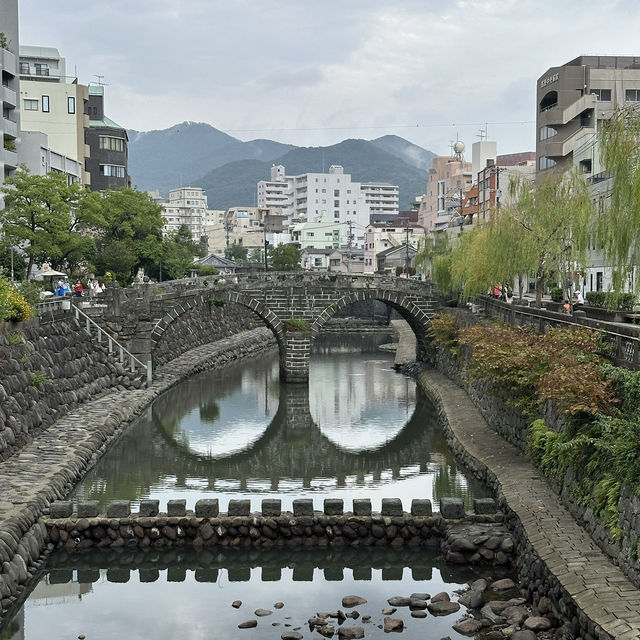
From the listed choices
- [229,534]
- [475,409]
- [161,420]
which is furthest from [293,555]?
[161,420]

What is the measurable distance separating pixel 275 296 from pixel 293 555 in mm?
23984

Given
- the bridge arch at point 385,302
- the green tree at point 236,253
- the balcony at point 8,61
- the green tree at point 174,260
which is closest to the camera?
the bridge arch at point 385,302

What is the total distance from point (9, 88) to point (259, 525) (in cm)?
3698

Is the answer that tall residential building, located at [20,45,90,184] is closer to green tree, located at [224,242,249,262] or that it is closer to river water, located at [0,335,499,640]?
river water, located at [0,335,499,640]

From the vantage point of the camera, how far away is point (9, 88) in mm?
46000

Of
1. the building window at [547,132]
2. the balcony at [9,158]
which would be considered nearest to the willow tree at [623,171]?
the balcony at [9,158]

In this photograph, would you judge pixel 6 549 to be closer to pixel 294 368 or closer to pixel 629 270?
pixel 629 270

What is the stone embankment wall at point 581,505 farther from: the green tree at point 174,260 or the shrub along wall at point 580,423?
the green tree at point 174,260

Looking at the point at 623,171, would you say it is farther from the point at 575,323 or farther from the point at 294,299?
the point at 294,299

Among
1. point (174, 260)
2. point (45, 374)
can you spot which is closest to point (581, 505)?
point (45, 374)

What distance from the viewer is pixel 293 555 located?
16.7 meters

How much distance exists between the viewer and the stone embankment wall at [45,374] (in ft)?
70.4

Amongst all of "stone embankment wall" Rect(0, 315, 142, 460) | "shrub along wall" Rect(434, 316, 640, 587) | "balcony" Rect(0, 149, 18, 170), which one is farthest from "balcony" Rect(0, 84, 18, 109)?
"shrub along wall" Rect(434, 316, 640, 587)

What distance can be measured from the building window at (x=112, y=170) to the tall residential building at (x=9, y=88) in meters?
20.6
